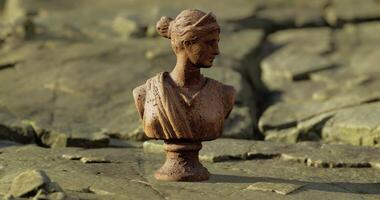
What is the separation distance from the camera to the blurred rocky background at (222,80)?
15.8ft

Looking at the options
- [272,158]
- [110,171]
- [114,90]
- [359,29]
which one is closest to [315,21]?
[359,29]

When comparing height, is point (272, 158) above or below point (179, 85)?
below

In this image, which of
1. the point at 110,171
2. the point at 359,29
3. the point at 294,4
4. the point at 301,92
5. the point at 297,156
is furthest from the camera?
the point at 294,4

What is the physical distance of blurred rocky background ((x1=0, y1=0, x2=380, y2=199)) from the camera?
482 cm

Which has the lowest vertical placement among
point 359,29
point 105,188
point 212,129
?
point 105,188

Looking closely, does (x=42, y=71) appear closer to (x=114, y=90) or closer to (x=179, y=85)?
(x=114, y=90)

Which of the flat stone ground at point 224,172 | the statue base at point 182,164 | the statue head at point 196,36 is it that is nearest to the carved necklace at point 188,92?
the statue head at point 196,36

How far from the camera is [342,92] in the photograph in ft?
26.1

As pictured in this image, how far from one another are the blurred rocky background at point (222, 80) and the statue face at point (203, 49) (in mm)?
756

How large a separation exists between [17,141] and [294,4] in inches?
250

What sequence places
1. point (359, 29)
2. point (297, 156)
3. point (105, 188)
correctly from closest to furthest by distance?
1. point (105, 188)
2. point (297, 156)
3. point (359, 29)

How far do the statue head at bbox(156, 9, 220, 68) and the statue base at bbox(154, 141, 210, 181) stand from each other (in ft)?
1.70

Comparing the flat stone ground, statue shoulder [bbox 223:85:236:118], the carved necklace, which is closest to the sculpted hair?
the carved necklace

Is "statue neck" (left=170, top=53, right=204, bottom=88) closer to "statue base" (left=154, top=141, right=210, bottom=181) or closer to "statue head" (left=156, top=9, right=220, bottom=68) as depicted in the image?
"statue head" (left=156, top=9, right=220, bottom=68)
